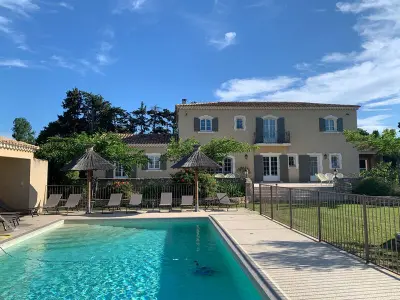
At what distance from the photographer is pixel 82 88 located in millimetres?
43250

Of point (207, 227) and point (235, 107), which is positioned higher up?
point (235, 107)

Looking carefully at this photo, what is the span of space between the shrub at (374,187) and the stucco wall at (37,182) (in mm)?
17350

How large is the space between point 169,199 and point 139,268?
8.75 meters

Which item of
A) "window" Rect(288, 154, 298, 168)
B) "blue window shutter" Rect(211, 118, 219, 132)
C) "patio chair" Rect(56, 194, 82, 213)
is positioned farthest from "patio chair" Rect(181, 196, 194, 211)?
"window" Rect(288, 154, 298, 168)

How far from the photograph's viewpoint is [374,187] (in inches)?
744

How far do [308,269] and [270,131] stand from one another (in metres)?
21.9

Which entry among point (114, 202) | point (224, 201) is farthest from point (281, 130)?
point (114, 202)

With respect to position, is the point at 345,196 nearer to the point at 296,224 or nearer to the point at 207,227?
the point at 296,224

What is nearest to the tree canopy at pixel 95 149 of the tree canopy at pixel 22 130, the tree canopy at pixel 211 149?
the tree canopy at pixel 211 149

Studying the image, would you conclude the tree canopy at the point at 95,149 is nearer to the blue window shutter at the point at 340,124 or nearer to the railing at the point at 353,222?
the railing at the point at 353,222

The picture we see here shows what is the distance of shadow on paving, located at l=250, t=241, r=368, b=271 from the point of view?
598 cm

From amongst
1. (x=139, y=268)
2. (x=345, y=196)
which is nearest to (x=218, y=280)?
(x=139, y=268)

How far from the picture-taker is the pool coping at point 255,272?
4.68m

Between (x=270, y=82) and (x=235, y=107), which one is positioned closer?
(x=270, y=82)
